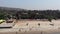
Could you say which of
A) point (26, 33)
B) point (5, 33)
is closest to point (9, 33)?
point (5, 33)

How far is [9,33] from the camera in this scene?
1312 centimetres

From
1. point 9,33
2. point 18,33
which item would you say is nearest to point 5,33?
point 9,33

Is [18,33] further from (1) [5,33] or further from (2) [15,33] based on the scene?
(1) [5,33]

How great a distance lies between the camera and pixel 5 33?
13.3 meters

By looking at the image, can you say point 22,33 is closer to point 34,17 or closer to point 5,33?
point 5,33

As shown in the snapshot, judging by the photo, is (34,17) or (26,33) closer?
(26,33)

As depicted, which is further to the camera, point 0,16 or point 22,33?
point 0,16

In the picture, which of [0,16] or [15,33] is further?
[0,16]

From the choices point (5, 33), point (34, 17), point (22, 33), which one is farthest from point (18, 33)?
point (34, 17)

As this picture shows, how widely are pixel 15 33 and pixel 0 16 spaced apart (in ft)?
46.1

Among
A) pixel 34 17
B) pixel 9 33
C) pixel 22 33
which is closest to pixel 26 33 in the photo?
pixel 22 33

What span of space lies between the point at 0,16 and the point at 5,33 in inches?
533

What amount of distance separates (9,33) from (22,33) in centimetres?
119

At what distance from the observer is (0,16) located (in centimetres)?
2638
